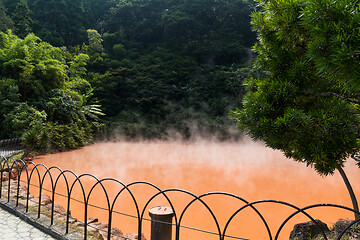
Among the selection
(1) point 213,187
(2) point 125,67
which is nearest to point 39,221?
(1) point 213,187

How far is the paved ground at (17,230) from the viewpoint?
2934mm

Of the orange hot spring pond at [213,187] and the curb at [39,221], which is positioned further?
the orange hot spring pond at [213,187]

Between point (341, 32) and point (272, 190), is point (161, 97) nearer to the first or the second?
point (272, 190)

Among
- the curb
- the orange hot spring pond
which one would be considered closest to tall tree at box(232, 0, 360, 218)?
the orange hot spring pond

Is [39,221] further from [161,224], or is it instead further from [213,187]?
[213,187]

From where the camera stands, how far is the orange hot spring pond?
14.2 feet

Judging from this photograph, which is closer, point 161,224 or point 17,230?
point 161,224

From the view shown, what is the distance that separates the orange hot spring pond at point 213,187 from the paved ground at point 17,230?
1175mm

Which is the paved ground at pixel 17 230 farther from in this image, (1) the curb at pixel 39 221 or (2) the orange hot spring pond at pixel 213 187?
(2) the orange hot spring pond at pixel 213 187

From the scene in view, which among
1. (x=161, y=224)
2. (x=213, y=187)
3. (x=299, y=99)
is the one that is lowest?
(x=213, y=187)

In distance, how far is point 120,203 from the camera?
5039 millimetres

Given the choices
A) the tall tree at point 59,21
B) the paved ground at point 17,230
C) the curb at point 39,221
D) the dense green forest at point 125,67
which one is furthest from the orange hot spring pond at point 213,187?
the tall tree at point 59,21

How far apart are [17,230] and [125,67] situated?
64.6ft

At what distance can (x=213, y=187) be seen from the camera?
6.27 meters
